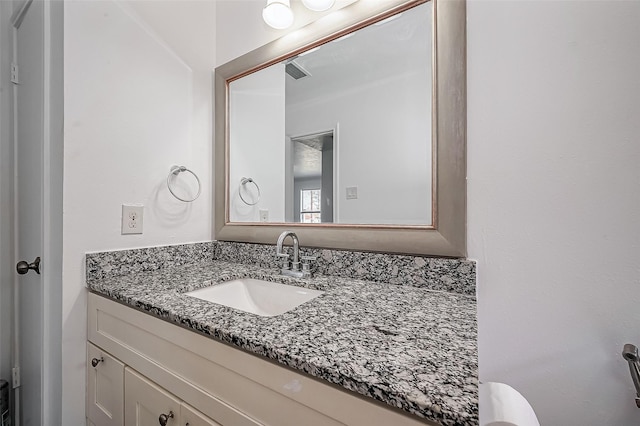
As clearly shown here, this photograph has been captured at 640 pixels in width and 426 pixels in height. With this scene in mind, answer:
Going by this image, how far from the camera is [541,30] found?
0.71 meters

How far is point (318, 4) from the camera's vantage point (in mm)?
1015

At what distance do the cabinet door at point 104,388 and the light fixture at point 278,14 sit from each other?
1.37m

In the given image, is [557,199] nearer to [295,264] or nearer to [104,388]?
[295,264]

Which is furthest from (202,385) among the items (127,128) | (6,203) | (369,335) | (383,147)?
(6,203)

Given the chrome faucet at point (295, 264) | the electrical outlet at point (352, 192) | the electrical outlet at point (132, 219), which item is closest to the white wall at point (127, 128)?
the electrical outlet at point (132, 219)

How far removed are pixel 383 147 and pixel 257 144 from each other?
2.21 feet

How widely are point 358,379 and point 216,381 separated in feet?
1.16

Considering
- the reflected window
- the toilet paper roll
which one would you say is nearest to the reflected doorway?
the reflected window

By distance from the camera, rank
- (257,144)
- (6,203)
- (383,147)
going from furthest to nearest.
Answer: (257,144)
(6,203)
(383,147)

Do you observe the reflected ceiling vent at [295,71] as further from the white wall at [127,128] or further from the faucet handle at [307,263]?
the faucet handle at [307,263]

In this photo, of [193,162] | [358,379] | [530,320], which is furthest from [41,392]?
[530,320]

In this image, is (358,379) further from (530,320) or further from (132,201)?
(132,201)

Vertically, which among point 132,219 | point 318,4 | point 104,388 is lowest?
point 104,388

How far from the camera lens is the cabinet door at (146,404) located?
2.09 ft
